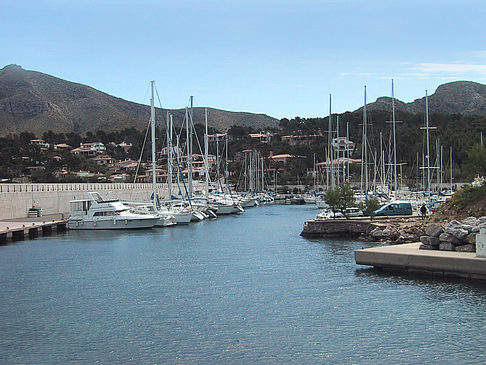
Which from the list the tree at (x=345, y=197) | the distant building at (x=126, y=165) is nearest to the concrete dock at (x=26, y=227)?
the tree at (x=345, y=197)

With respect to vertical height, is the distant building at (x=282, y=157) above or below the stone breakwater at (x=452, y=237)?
above

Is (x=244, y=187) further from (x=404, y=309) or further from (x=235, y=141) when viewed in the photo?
(x=404, y=309)

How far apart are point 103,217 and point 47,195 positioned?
43.3 ft

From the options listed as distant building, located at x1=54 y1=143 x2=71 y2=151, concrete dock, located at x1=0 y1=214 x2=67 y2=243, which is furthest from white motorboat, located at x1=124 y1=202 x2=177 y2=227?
distant building, located at x1=54 y1=143 x2=71 y2=151

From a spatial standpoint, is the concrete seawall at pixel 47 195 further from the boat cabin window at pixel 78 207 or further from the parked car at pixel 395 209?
the parked car at pixel 395 209

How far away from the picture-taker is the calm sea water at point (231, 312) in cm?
1719

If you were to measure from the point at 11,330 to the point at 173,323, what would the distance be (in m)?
5.16

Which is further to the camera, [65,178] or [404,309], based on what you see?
[65,178]

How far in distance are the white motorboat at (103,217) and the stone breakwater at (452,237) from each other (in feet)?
100

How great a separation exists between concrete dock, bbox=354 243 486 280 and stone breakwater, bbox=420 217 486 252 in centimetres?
45

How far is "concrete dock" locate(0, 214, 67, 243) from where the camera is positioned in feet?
153

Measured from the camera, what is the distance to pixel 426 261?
86.8ft

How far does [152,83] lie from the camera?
192 ft

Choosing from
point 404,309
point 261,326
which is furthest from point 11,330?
point 404,309
